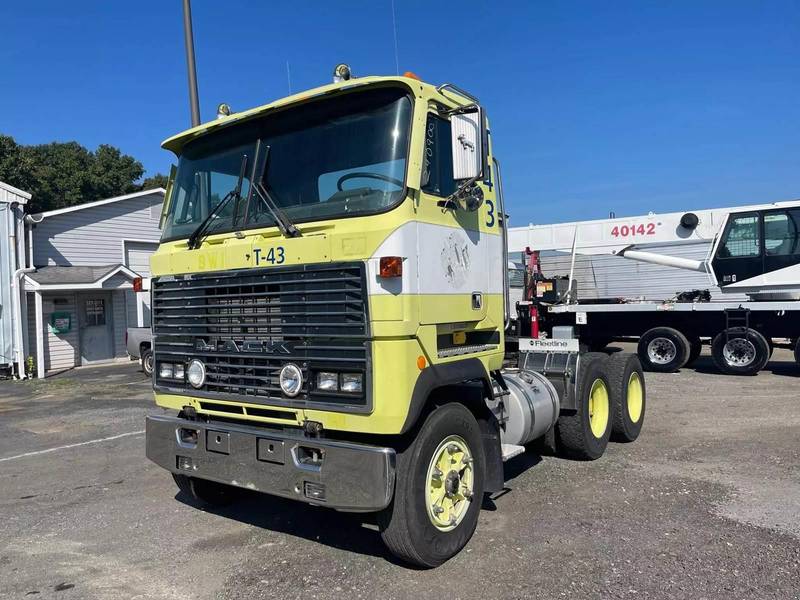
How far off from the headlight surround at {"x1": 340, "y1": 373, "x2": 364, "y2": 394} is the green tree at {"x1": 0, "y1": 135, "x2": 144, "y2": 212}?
29583mm

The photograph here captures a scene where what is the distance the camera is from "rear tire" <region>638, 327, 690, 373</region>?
43.9 feet

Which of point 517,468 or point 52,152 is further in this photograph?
point 52,152

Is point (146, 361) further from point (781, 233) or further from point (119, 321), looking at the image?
point (781, 233)

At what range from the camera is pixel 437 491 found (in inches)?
165

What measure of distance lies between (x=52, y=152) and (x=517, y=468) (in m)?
43.3

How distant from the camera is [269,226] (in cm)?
423

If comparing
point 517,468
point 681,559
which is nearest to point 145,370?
point 517,468

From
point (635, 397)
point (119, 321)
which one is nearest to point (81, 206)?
point (119, 321)

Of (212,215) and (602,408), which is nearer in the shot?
(212,215)

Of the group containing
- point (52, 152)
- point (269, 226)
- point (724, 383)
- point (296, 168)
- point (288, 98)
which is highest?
point (52, 152)

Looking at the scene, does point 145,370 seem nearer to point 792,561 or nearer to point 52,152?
point 792,561

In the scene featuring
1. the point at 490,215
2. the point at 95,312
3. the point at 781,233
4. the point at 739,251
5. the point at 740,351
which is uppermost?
the point at 781,233

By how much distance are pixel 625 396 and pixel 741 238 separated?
7951mm

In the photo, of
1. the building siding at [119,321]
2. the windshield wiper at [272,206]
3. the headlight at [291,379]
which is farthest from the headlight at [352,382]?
the building siding at [119,321]
